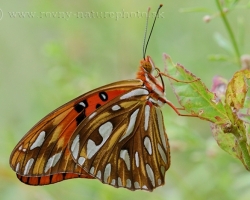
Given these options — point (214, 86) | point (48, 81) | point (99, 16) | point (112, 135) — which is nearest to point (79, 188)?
point (48, 81)

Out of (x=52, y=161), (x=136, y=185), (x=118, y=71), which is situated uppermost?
(x=118, y=71)

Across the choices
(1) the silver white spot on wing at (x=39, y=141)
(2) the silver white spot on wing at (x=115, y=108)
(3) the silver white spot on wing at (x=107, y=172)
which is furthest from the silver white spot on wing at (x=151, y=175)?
(1) the silver white spot on wing at (x=39, y=141)

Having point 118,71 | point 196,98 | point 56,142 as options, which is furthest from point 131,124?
point 118,71

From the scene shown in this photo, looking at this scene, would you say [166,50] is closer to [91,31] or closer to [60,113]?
[91,31]

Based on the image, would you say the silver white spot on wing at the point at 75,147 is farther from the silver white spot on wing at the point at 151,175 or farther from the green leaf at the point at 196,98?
the green leaf at the point at 196,98

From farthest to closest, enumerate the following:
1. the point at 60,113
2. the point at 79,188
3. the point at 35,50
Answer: the point at 35,50 < the point at 79,188 < the point at 60,113

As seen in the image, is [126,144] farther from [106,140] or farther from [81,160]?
[81,160]

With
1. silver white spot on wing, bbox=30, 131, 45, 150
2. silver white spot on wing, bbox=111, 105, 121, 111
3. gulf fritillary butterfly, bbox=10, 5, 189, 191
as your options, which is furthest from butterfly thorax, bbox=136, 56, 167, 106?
silver white spot on wing, bbox=30, 131, 45, 150
